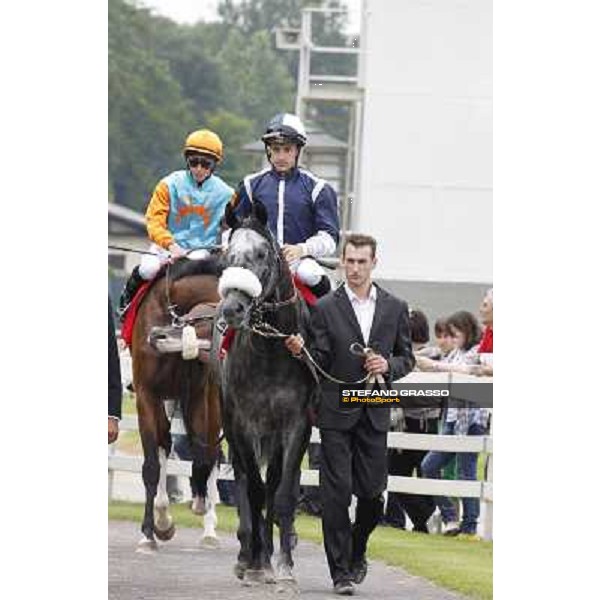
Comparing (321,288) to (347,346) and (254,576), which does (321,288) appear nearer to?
(347,346)

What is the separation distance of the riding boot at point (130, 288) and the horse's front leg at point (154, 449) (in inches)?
18.1

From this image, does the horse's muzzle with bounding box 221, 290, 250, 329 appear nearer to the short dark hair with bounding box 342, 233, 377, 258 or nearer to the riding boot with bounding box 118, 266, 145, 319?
the short dark hair with bounding box 342, 233, 377, 258

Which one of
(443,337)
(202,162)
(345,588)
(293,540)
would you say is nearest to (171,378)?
(202,162)

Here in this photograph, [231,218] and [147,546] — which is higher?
[231,218]

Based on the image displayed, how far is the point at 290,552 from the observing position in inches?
490

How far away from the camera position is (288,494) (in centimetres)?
1252

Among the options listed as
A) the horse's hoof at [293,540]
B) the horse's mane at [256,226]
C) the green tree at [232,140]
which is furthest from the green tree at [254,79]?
the horse's hoof at [293,540]

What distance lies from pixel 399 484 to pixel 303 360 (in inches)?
87.3

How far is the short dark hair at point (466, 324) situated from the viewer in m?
13.2

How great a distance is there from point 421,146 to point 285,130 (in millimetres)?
832

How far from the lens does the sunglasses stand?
13705 mm

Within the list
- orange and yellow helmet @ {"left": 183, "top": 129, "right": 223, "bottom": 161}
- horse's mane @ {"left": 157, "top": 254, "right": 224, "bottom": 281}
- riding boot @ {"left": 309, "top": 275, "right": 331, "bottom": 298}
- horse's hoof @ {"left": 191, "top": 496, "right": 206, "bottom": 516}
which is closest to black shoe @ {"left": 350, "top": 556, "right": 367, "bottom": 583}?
riding boot @ {"left": 309, "top": 275, "right": 331, "bottom": 298}
